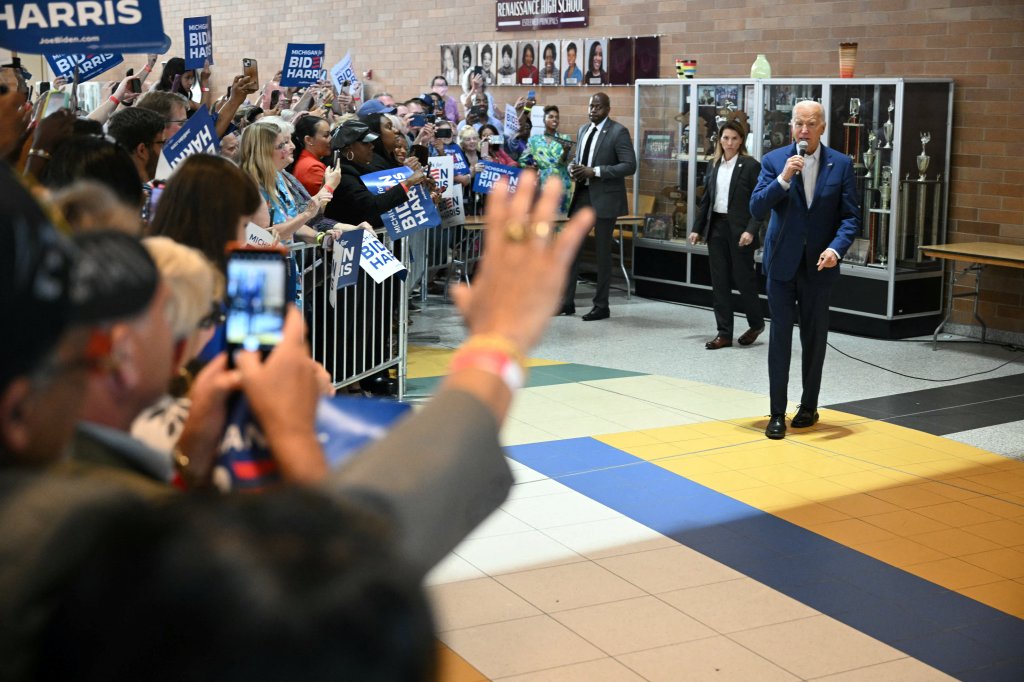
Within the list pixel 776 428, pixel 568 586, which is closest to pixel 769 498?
pixel 776 428

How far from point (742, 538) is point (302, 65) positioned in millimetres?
6657

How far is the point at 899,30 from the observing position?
33.3ft

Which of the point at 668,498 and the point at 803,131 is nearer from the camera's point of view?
the point at 668,498

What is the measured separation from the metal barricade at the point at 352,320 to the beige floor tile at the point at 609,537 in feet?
5.93

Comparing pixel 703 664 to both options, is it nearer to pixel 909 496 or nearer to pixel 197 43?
→ pixel 909 496

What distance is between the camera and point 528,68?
1434cm

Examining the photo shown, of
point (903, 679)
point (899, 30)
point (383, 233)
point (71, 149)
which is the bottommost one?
point (903, 679)

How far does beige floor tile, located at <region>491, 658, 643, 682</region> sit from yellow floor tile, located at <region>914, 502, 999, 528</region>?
2.23m

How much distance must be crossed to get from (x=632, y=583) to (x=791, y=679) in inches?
36.9

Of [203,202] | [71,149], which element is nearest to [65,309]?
[203,202]

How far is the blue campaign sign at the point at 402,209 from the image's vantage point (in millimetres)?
7266

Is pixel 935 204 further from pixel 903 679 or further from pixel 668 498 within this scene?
pixel 903 679

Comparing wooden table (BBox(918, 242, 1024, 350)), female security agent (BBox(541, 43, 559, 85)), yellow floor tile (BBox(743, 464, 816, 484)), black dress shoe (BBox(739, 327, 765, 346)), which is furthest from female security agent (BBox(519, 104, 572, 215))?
yellow floor tile (BBox(743, 464, 816, 484))

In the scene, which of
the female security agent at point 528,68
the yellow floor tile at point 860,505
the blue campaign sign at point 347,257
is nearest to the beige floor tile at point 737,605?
the yellow floor tile at point 860,505
